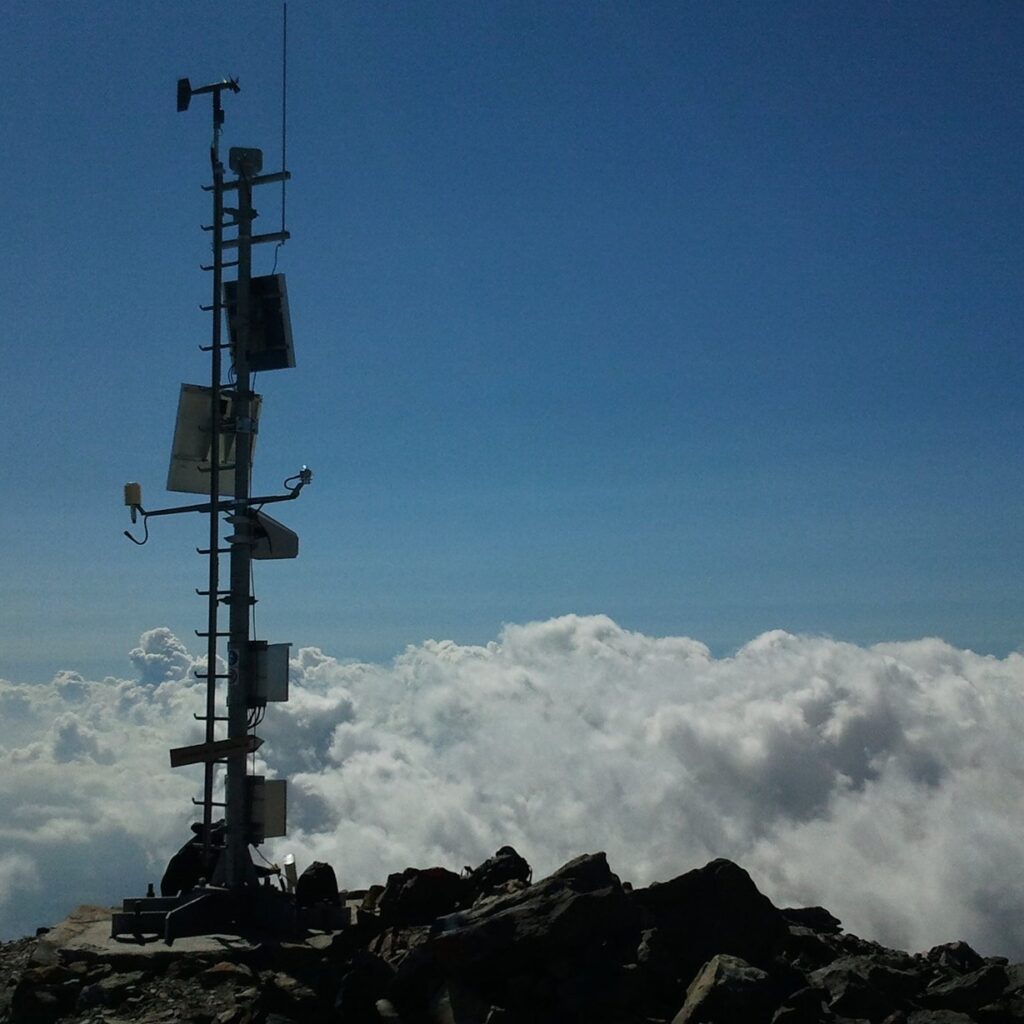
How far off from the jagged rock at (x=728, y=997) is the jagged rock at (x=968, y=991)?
86.7 inches

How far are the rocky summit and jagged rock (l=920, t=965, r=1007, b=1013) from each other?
0.02m

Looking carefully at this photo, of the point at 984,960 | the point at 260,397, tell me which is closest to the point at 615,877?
the point at 984,960

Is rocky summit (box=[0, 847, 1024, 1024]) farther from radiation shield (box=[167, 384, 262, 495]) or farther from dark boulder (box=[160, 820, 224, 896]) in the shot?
radiation shield (box=[167, 384, 262, 495])

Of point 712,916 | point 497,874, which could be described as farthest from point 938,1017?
point 497,874

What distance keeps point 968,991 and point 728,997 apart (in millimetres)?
3068

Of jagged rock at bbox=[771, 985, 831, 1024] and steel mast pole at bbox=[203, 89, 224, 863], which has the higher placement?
steel mast pole at bbox=[203, 89, 224, 863]

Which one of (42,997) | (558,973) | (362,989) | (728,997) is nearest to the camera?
(728,997)

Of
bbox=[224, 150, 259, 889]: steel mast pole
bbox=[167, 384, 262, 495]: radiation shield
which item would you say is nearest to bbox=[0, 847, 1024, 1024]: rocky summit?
bbox=[224, 150, 259, 889]: steel mast pole

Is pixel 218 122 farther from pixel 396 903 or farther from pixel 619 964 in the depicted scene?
pixel 619 964

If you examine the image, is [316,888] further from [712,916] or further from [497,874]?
[712,916]

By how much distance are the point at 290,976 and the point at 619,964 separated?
391cm

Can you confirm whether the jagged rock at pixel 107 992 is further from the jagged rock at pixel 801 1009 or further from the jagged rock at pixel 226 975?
the jagged rock at pixel 801 1009

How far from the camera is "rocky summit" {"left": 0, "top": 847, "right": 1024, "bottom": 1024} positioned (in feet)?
41.2

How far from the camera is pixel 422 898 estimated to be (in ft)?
55.9
